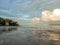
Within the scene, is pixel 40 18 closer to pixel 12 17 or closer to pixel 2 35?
pixel 12 17

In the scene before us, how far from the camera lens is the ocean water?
2.15m

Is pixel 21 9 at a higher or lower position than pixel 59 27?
higher

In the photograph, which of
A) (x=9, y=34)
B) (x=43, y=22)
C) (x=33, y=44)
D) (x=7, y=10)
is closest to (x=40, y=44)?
(x=33, y=44)

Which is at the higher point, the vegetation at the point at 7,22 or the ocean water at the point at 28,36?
the vegetation at the point at 7,22

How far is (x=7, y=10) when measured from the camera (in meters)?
2.29

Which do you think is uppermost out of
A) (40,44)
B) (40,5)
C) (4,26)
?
(40,5)

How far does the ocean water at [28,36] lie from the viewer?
2152 millimetres

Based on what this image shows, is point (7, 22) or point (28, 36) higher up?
point (7, 22)

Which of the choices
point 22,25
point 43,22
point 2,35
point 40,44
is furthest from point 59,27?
point 2,35

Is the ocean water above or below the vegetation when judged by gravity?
below

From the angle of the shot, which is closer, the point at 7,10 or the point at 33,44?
the point at 33,44

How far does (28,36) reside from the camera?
2.21m

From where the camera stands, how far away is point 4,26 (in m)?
2.25

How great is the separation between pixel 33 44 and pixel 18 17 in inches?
19.5
